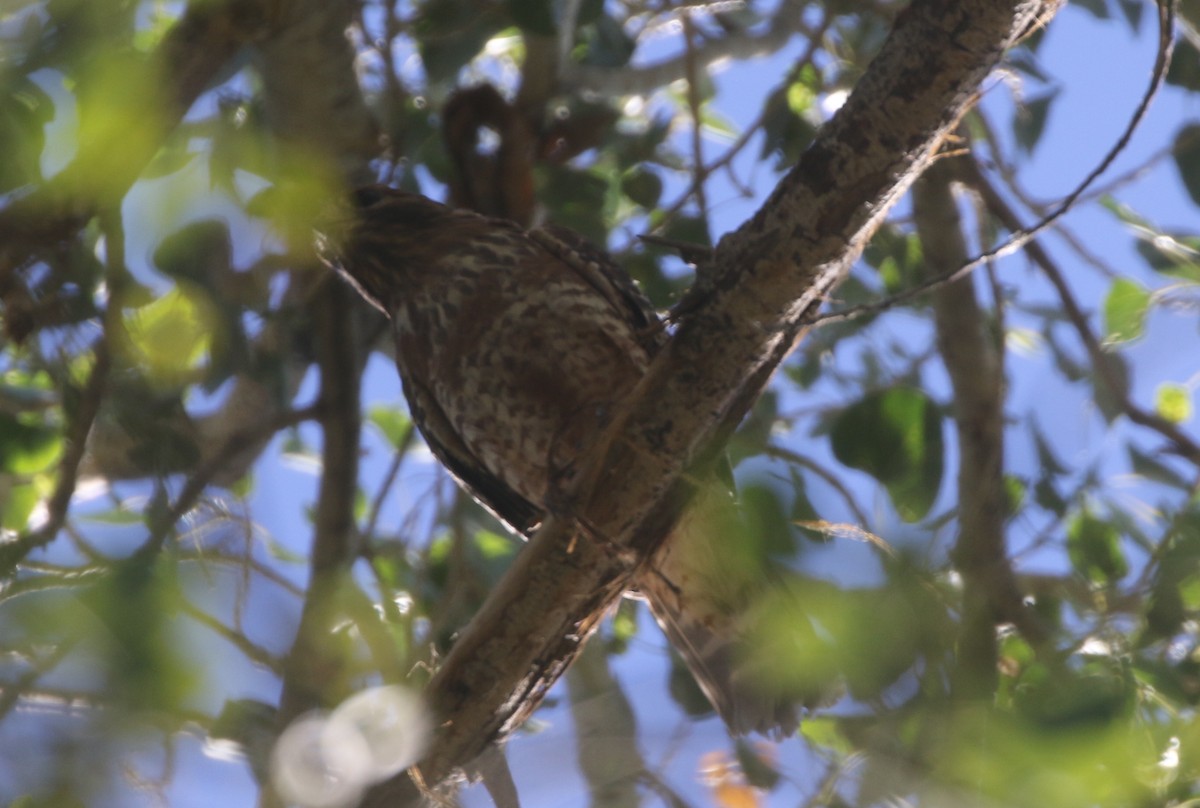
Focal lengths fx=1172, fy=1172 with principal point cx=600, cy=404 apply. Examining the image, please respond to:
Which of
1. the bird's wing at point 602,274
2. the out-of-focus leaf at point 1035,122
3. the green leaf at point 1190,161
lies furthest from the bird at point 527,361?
the green leaf at point 1190,161

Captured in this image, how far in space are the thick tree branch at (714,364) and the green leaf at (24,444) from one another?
959 millimetres

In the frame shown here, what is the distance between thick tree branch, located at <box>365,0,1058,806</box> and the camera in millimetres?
Answer: 1417

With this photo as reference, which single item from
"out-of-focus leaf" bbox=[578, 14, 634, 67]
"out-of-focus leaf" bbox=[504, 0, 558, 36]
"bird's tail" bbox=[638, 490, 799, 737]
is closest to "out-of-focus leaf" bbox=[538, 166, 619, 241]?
"out-of-focus leaf" bbox=[578, 14, 634, 67]

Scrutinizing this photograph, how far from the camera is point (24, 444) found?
6.82 ft

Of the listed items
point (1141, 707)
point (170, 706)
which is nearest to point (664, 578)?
point (1141, 707)

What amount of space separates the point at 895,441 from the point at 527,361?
28.9 inches

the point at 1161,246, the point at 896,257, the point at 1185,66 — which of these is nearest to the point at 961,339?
the point at 896,257

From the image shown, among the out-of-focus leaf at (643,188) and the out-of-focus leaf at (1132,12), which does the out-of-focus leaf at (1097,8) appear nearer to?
the out-of-focus leaf at (1132,12)

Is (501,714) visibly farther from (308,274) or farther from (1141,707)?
(308,274)

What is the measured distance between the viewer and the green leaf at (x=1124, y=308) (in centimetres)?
217

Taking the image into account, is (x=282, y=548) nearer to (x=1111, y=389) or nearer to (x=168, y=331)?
(x=168, y=331)

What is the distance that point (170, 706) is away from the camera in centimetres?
78

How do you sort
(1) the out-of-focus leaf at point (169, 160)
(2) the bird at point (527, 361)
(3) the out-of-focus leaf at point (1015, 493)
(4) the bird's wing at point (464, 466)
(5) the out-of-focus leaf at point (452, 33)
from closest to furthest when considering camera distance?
(1) the out-of-focus leaf at point (169, 160)
(3) the out-of-focus leaf at point (1015, 493)
(2) the bird at point (527, 361)
(4) the bird's wing at point (464, 466)
(5) the out-of-focus leaf at point (452, 33)

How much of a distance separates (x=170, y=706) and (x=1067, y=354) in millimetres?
2985
